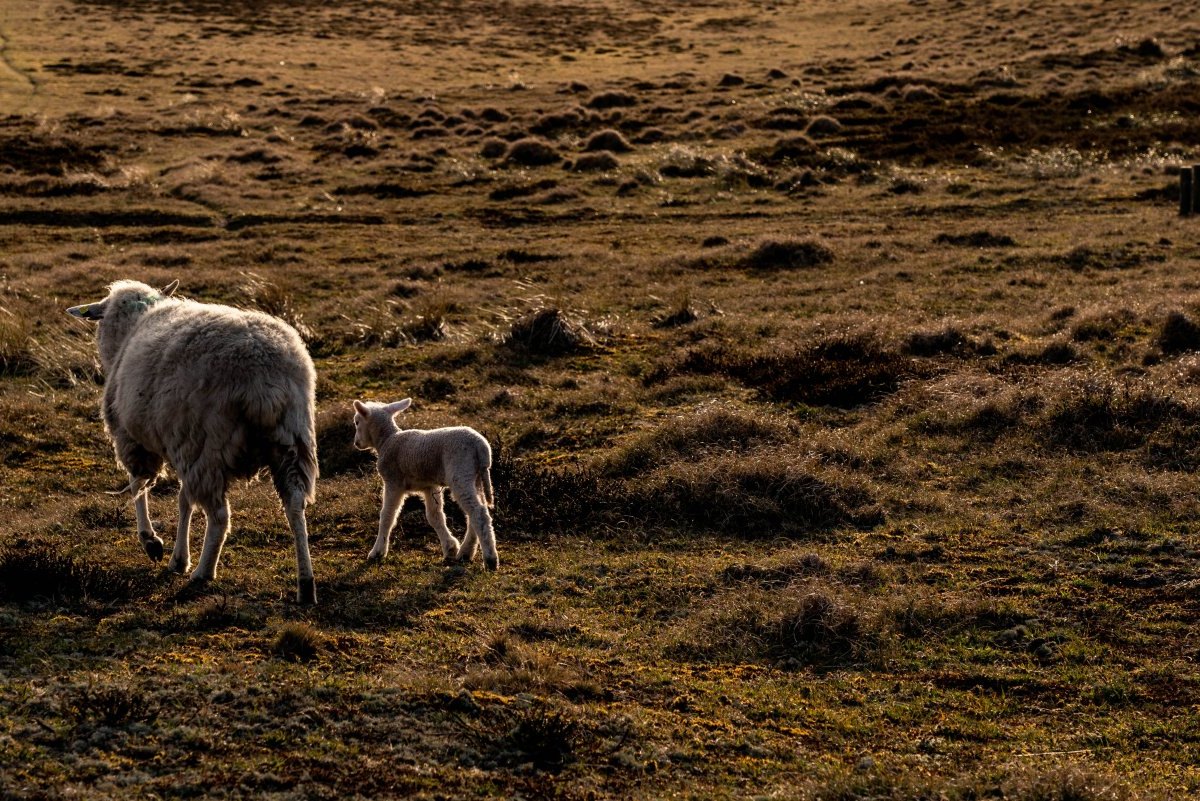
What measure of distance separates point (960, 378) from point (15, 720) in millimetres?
10145

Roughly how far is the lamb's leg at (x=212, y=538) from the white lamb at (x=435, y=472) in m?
1.36

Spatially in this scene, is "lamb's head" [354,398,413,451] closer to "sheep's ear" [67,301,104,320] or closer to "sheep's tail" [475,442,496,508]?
"sheep's tail" [475,442,496,508]

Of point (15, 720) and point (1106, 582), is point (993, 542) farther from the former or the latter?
point (15, 720)

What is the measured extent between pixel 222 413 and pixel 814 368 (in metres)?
7.53

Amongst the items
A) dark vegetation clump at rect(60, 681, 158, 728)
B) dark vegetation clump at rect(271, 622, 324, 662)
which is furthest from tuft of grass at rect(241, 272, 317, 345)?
dark vegetation clump at rect(60, 681, 158, 728)

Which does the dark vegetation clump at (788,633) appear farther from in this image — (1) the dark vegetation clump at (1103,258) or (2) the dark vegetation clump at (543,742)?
(1) the dark vegetation clump at (1103,258)

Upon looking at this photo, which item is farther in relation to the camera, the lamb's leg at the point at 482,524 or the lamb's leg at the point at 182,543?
the lamb's leg at the point at 482,524

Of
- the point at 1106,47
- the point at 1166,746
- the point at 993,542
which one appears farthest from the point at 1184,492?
the point at 1106,47

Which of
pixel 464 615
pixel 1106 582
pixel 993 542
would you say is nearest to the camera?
pixel 464 615

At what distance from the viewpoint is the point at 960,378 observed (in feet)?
42.3

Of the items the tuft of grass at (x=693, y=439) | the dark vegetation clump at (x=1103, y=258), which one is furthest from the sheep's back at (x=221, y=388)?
the dark vegetation clump at (x=1103, y=258)

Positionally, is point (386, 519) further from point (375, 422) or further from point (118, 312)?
point (118, 312)

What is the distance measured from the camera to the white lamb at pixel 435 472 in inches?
352

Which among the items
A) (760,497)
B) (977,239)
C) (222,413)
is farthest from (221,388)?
(977,239)
